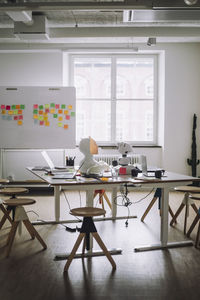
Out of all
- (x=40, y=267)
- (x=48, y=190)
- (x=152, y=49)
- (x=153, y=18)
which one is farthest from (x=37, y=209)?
(x=152, y=49)

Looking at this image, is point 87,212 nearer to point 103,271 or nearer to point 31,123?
point 103,271

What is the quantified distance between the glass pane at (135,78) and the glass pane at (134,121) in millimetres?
165

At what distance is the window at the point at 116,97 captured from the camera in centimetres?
756

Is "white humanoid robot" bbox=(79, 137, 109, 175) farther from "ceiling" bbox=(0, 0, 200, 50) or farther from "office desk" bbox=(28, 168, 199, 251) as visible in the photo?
"ceiling" bbox=(0, 0, 200, 50)

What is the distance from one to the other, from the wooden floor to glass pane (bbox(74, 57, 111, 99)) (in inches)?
153

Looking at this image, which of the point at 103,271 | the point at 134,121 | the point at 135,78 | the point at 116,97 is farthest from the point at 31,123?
the point at 103,271

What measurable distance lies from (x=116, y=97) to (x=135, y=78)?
0.55m

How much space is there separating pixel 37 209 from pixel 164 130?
3.07 meters

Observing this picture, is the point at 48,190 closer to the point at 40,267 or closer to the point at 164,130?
the point at 164,130

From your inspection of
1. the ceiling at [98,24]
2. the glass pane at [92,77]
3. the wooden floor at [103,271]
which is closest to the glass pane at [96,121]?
Answer: the glass pane at [92,77]

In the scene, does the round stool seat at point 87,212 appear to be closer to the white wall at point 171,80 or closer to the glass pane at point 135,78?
the white wall at point 171,80

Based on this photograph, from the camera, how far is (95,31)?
6062mm

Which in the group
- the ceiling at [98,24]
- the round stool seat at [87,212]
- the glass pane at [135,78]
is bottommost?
the round stool seat at [87,212]

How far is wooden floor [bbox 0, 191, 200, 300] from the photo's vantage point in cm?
259
